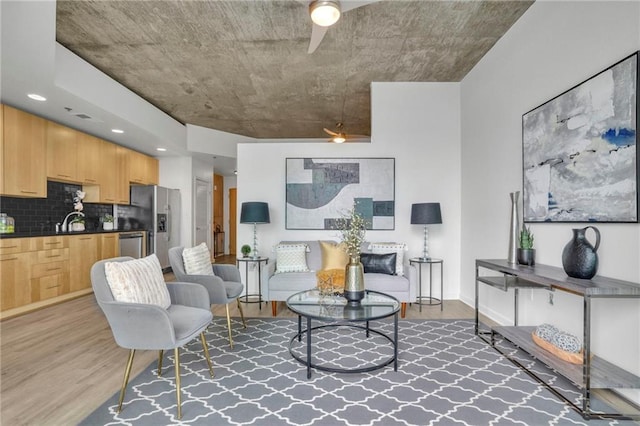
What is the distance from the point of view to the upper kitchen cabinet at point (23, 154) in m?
3.88

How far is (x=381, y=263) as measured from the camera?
4027 mm

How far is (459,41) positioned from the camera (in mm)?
3660

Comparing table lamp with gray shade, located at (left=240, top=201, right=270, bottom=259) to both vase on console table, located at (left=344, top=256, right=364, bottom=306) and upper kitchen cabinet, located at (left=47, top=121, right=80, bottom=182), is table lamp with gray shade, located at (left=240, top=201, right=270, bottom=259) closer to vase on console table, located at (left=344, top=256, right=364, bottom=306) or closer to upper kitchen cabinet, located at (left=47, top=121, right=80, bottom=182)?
vase on console table, located at (left=344, top=256, right=364, bottom=306)

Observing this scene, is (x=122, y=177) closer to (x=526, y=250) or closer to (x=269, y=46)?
(x=269, y=46)

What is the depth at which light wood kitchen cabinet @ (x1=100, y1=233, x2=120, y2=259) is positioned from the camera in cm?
522

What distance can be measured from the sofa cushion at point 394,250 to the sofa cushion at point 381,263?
78 mm

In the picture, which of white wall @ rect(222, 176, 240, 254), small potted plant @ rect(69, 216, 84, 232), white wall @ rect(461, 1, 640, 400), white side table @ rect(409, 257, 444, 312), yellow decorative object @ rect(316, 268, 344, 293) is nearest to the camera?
white wall @ rect(461, 1, 640, 400)

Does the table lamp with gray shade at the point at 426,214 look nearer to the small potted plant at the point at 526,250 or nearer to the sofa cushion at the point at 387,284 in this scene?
the sofa cushion at the point at 387,284

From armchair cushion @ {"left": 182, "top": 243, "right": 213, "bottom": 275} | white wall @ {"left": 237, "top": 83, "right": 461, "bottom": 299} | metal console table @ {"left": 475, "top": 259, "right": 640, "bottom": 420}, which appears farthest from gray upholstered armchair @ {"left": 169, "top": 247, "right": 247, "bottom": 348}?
metal console table @ {"left": 475, "top": 259, "right": 640, "bottom": 420}

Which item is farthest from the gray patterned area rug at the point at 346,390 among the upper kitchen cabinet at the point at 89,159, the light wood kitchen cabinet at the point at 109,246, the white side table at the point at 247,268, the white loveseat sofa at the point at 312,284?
the upper kitchen cabinet at the point at 89,159

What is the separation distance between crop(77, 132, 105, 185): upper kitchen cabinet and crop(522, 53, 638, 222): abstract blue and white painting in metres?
5.97

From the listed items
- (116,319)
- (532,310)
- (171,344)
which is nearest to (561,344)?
(532,310)

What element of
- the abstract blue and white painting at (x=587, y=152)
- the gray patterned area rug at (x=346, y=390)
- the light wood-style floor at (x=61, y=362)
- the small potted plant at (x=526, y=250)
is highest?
the abstract blue and white painting at (x=587, y=152)

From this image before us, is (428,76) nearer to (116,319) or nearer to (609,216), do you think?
(609,216)
